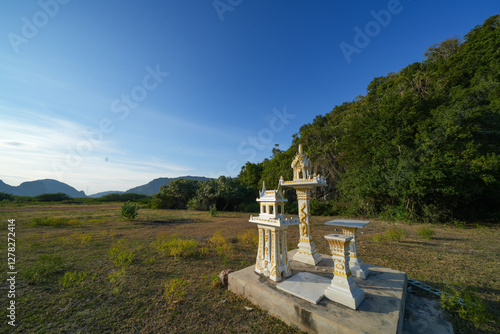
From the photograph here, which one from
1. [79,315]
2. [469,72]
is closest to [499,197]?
[469,72]

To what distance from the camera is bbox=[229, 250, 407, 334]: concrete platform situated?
2.91 metres

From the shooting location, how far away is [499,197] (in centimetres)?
1210

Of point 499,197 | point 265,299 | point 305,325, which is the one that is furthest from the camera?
point 499,197

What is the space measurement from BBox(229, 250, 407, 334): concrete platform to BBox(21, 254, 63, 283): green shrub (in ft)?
18.5

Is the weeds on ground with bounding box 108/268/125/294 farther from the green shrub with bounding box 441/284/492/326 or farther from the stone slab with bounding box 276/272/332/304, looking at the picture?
the green shrub with bounding box 441/284/492/326

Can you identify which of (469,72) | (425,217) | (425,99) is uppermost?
(469,72)

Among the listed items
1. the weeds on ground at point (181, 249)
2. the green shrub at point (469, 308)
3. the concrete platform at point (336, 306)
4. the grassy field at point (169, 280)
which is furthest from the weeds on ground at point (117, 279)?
the green shrub at point (469, 308)

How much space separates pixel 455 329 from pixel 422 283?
1784 mm

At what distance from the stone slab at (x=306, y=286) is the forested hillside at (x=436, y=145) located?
38.4 ft

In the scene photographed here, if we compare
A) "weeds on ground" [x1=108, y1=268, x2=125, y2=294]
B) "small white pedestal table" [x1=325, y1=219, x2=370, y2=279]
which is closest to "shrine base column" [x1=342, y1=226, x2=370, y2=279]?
"small white pedestal table" [x1=325, y1=219, x2=370, y2=279]

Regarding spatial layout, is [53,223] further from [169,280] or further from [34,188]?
[34,188]

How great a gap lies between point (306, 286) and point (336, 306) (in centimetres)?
76

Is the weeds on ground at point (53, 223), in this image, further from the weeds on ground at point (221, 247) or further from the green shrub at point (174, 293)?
the green shrub at point (174, 293)

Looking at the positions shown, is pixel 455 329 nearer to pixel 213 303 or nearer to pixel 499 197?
pixel 213 303
